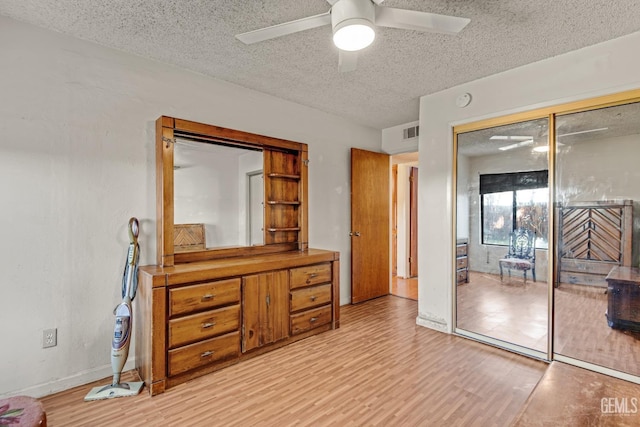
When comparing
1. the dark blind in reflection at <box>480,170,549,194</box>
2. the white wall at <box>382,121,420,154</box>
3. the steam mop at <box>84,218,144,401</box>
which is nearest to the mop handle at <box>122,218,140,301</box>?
the steam mop at <box>84,218,144,401</box>

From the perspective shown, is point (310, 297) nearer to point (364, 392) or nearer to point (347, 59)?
point (364, 392)

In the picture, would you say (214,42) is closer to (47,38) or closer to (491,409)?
(47,38)

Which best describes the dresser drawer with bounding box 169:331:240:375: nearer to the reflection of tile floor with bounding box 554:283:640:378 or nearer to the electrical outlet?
the electrical outlet

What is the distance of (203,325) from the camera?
2.50 meters

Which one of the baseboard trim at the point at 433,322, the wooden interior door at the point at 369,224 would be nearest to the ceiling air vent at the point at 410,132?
the wooden interior door at the point at 369,224

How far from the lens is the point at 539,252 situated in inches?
113

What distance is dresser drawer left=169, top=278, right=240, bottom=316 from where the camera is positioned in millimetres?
2369

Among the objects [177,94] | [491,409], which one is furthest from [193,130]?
[491,409]

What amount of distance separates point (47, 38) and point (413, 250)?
5.98 metres

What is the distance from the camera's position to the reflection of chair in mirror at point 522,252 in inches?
115

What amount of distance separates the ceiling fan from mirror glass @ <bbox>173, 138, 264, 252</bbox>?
56.2 inches

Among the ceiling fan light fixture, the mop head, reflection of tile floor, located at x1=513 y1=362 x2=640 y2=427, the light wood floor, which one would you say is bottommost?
the light wood floor

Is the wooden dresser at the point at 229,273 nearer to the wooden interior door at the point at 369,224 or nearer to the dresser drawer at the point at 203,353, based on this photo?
the dresser drawer at the point at 203,353

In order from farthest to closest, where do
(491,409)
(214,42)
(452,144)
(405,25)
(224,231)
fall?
(452,144) < (224,231) < (214,42) < (491,409) < (405,25)
